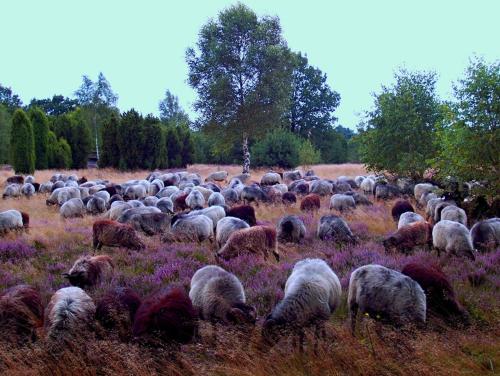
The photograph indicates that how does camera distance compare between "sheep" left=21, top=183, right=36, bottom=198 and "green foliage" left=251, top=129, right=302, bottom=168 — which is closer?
"sheep" left=21, top=183, right=36, bottom=198

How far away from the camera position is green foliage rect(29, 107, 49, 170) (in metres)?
44.1

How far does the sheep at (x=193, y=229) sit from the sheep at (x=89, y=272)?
3.16m

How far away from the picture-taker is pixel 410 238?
1169cm

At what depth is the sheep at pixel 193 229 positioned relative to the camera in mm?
12953

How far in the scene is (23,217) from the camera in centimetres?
1553

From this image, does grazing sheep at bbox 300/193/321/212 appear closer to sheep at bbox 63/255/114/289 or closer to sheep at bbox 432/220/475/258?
sheep at bbox 432/220/475/258

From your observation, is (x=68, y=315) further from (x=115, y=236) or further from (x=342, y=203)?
(x=342, y=203)

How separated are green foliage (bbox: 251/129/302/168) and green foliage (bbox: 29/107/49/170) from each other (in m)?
21.2

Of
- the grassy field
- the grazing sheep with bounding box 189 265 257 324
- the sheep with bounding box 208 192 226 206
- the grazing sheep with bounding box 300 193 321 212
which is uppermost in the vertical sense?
the sheep with bounding box 208 192 226 206

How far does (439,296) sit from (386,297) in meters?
1.07

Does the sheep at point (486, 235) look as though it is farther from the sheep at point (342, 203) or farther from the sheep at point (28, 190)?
the sheep at point (28, 190)

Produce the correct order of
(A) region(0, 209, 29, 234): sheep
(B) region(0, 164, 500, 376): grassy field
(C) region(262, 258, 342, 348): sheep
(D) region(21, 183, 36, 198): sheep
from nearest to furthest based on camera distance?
(B) region(0, 164, 500, 376): grassy field < (C) region(262, 258, 342, 348): sheep < (A) region(0, 209, 29, 234): sheep < (D) region(21, 183, 36, 198): sheep

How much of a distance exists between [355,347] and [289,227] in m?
7.05

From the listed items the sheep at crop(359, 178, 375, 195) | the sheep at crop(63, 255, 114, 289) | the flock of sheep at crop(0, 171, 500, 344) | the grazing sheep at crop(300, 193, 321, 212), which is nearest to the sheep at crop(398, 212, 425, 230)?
the flock of sheep at crop(0, 171, 500, 344)
